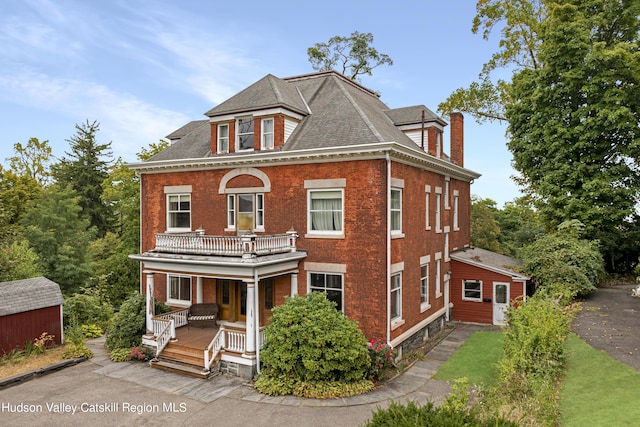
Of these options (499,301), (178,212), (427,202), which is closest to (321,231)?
(427,202)

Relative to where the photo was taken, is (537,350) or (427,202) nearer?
(537,350)

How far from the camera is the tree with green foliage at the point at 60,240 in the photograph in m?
28.2

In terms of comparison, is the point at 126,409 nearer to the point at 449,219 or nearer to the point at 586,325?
the point at 586,325

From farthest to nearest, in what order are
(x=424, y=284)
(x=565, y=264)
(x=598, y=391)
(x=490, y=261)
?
1. (x=490, y=261)
2. (x=565, y=264)
3. (x=424, y=284)
4. (x=598, y=391)

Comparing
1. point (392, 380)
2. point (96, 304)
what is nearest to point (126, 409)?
point (392, 380)

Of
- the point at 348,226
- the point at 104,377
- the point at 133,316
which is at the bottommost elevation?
the point at 104,377

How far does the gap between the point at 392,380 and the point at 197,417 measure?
6.54m

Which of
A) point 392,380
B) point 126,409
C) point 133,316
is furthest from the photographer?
point 133,316

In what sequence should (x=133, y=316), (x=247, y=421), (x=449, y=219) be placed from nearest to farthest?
(x=247, y=421) → (x=133, y=316) → (x=449, y=219)

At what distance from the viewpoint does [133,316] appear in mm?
17297

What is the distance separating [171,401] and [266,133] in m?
10.8

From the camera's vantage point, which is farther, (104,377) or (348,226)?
(348,226)

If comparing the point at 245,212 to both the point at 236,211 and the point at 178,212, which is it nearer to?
the point at 236,211

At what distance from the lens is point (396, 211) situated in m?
16.0
